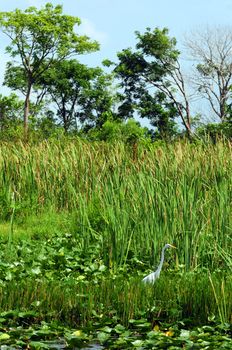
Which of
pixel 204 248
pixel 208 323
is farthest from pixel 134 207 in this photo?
pixel 208 323

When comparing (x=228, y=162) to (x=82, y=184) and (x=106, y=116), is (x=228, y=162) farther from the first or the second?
(x=106, y=116)

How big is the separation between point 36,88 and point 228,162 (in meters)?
34.7

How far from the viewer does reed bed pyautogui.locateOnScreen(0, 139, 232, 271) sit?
8.51 metres

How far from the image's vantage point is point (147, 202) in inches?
346

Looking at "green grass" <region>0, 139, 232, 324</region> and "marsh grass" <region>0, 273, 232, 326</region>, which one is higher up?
"green grass" <region>0, 139, 232, 324</region>

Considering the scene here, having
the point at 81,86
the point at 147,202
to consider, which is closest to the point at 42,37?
the point at 81,86

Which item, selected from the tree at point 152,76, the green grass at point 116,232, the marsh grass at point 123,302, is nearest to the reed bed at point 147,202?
the green grass at point 116,232

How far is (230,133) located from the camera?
1137 inches

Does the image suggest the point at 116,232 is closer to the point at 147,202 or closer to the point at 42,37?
the point at 147,202

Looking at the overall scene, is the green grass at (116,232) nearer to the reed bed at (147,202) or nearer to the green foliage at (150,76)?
the reed bed at (147,202)

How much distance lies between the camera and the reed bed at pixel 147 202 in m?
8.51

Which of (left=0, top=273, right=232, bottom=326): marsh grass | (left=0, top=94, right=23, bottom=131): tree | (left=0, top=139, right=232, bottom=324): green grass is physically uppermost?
(left=0, top=94, right=23, bottom=131): tree

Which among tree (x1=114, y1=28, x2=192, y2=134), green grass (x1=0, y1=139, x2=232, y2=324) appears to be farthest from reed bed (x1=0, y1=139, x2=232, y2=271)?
tree (x1=114, y1=28, x2=192, y2=134)

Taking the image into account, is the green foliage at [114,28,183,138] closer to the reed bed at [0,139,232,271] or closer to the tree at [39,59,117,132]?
the tree at [39,59,117,132]
